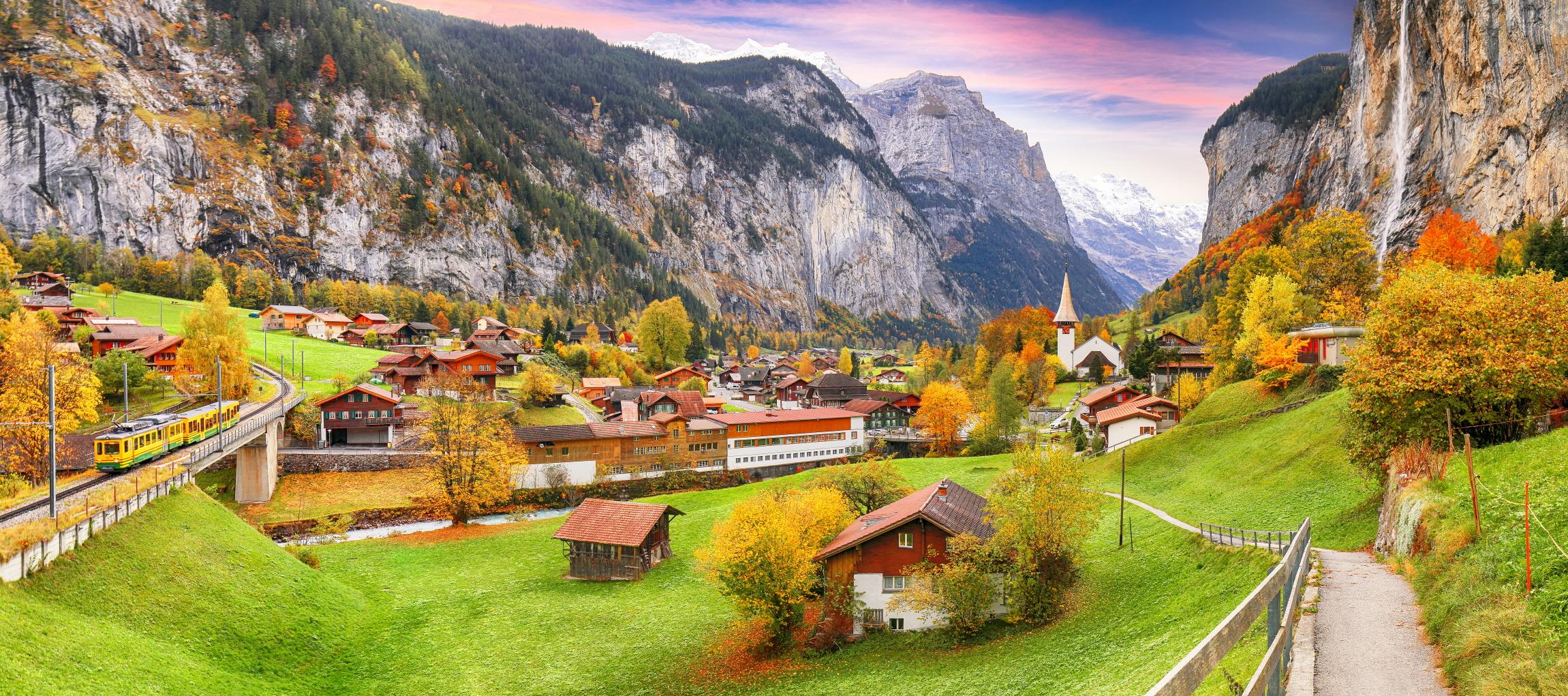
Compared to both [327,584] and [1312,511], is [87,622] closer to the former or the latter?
[327,584]

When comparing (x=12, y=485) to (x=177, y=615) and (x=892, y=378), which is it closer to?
(x=177, y=615)

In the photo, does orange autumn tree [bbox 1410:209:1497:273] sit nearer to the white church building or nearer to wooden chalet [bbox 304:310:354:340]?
the white church building

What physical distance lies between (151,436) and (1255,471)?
5840cm

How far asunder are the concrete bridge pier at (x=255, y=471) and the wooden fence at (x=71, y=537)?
2599cm

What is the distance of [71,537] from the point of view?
25891 millimetres

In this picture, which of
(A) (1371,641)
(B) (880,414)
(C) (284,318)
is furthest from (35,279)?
(A) (1371,641)

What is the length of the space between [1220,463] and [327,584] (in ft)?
158

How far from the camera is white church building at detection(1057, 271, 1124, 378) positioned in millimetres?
111312

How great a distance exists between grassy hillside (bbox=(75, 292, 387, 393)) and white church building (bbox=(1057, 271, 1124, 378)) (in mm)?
95037

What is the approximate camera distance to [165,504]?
33812 mm

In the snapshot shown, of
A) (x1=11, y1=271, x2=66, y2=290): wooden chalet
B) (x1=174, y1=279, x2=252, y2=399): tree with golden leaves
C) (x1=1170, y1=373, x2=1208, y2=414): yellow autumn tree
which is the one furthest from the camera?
(x1=11, y1=271, x2=66, y2=290): wooden chalet

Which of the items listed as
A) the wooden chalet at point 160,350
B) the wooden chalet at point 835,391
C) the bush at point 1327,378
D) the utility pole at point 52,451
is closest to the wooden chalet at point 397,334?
the wooden chalet at point 160,350

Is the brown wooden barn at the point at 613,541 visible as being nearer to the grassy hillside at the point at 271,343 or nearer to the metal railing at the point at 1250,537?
the metal railing at the point at 1250,537

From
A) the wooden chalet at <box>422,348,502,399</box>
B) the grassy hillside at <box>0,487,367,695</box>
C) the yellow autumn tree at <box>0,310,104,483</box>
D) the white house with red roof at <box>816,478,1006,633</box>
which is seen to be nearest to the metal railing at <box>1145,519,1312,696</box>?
the white house with red roof at <box>816,478,1006,633</box>
